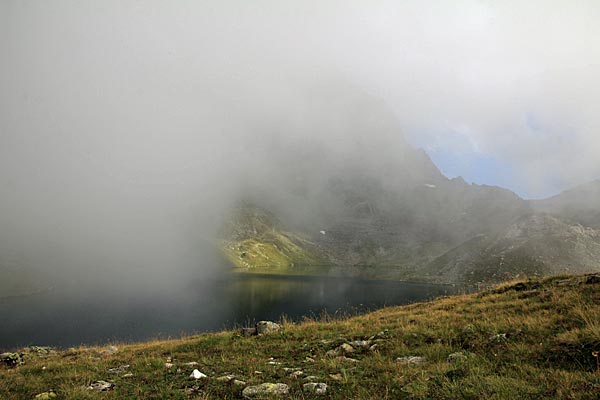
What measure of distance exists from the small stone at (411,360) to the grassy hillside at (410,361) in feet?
0.18

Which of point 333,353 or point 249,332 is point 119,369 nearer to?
point 249,332

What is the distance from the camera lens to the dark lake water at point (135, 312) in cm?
7325

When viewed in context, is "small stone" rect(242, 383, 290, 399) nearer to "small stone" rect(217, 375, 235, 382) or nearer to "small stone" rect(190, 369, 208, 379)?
"small stone" rect(217, 375, 235, 382)

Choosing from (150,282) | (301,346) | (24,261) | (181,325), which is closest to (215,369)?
(301,346)

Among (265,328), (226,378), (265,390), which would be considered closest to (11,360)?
(265,328)

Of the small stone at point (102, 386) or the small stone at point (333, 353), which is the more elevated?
the small stone at point (333, 353)

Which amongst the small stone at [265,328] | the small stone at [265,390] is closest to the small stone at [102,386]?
the small stone at [265,390]

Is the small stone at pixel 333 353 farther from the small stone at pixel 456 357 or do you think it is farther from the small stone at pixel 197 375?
the small stone at pixel 197 375

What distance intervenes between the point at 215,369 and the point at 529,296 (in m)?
17.6

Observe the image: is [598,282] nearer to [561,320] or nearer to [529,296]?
[529,296]

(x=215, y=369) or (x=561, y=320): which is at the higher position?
(x=561, y=320)

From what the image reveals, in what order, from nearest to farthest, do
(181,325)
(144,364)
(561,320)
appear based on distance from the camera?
(561,320) < (144,364) < (181,325)

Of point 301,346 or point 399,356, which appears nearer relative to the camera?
point 399,356

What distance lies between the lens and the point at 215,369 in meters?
13.2
